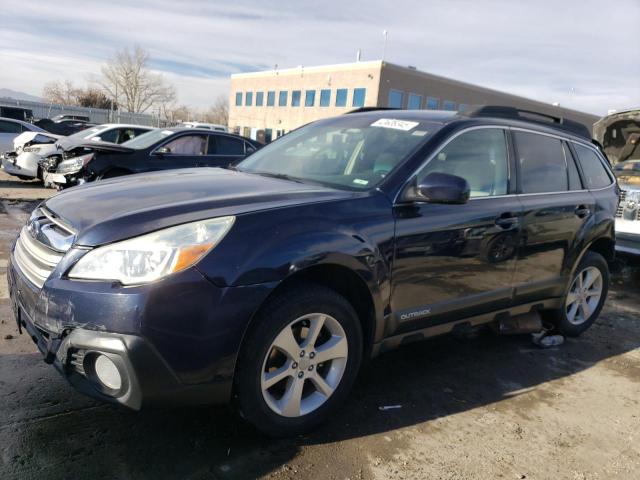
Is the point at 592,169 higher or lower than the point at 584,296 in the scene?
higher

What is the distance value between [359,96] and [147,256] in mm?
41493

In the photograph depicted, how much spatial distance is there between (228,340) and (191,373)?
0.68 ft

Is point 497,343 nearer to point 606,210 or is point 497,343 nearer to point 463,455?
point 606,210

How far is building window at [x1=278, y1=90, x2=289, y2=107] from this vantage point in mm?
49641

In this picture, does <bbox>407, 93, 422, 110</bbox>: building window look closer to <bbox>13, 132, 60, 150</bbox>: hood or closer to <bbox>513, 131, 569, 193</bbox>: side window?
<bbox>13, 132, 60, 150</bbox>: hood

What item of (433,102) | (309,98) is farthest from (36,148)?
(433,102)

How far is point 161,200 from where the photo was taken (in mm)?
2602

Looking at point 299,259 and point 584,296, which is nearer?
point 299,259

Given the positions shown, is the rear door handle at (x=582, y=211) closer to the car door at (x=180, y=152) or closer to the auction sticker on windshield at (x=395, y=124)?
the auction sticker on windshield at (x=395, y=124)

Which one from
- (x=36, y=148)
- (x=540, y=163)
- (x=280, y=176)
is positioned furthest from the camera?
(x=36, y=148)

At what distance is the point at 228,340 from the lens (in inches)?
89.5

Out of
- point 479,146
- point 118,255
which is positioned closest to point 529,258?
point 479,146

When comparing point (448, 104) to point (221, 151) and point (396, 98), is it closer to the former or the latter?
point (396, 98)

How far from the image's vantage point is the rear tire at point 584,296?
4414 mm
